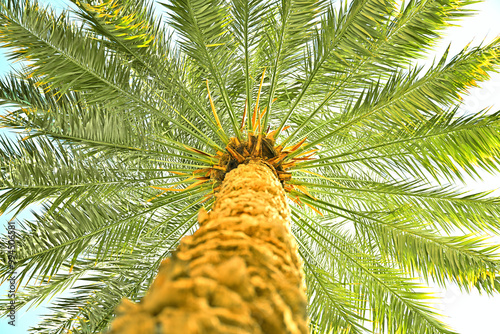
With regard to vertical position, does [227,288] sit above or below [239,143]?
below

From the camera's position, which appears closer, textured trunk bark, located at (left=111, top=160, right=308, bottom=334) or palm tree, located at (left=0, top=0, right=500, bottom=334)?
textured trunk bark, located at (left=111, top=160, right=308, bottom=334)

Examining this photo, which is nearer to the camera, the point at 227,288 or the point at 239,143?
the point at 227,288

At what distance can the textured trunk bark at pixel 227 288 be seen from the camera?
779 mm

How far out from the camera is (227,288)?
91cm

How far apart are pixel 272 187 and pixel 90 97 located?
3028mm

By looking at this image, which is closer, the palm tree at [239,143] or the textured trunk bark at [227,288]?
the textured trunk bark at [227,288]

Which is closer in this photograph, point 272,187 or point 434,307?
point 272,187

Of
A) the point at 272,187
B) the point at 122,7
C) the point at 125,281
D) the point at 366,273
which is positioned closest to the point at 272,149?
the point at 272,187

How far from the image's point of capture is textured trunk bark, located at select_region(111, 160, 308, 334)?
30.7 inches

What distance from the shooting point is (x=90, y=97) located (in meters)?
4.20

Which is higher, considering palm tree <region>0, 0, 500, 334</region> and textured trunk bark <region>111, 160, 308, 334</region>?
palm tree <region>0, 0, 500, 334</region>

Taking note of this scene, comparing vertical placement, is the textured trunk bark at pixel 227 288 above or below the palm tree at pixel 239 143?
below

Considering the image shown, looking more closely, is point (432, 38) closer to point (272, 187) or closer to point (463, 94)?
point (463, 94)

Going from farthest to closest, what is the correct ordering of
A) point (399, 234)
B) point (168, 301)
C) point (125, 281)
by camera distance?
point (125, 281) → point (399, 234) → point (168, 301)
